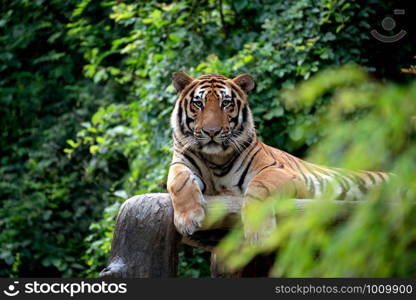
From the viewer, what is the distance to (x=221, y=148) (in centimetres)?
350

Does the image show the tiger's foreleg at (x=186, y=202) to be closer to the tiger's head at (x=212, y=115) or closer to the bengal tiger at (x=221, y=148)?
the bengal tiger at (x=221, y=148)

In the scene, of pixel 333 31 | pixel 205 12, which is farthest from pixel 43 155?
pixel 333 31

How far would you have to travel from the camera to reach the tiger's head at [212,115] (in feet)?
11.3

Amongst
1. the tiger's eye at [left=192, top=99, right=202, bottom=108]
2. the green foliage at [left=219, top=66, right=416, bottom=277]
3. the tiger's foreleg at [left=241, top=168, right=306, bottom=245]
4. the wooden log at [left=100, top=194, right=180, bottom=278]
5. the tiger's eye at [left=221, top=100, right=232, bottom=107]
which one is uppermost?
the green foliage at [left=219, top=66, right=416, bottom=277]

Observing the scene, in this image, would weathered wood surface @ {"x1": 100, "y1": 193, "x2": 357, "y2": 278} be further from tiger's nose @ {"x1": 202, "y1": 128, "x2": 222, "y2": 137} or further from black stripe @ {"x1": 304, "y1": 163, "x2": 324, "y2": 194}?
black stripe @ {"x1": 304, "y1": 163, "x2": 324, "y2": 194}

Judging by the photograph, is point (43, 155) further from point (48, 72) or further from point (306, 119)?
point (306, 119)

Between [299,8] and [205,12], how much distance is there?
1.05 m

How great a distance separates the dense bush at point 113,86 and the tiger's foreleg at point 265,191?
4.52ft

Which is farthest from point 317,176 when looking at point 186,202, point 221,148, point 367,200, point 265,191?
point 367,200

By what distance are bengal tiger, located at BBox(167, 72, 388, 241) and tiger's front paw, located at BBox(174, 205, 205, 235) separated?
186mm

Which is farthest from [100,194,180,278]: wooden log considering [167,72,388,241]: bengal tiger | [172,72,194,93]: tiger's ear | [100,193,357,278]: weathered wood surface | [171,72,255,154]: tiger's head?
[172,72,194,93]: tiger's ear

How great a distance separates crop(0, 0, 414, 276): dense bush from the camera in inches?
214

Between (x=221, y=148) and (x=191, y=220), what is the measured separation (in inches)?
21.9

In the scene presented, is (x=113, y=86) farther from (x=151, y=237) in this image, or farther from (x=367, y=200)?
(x=367, y=200)
